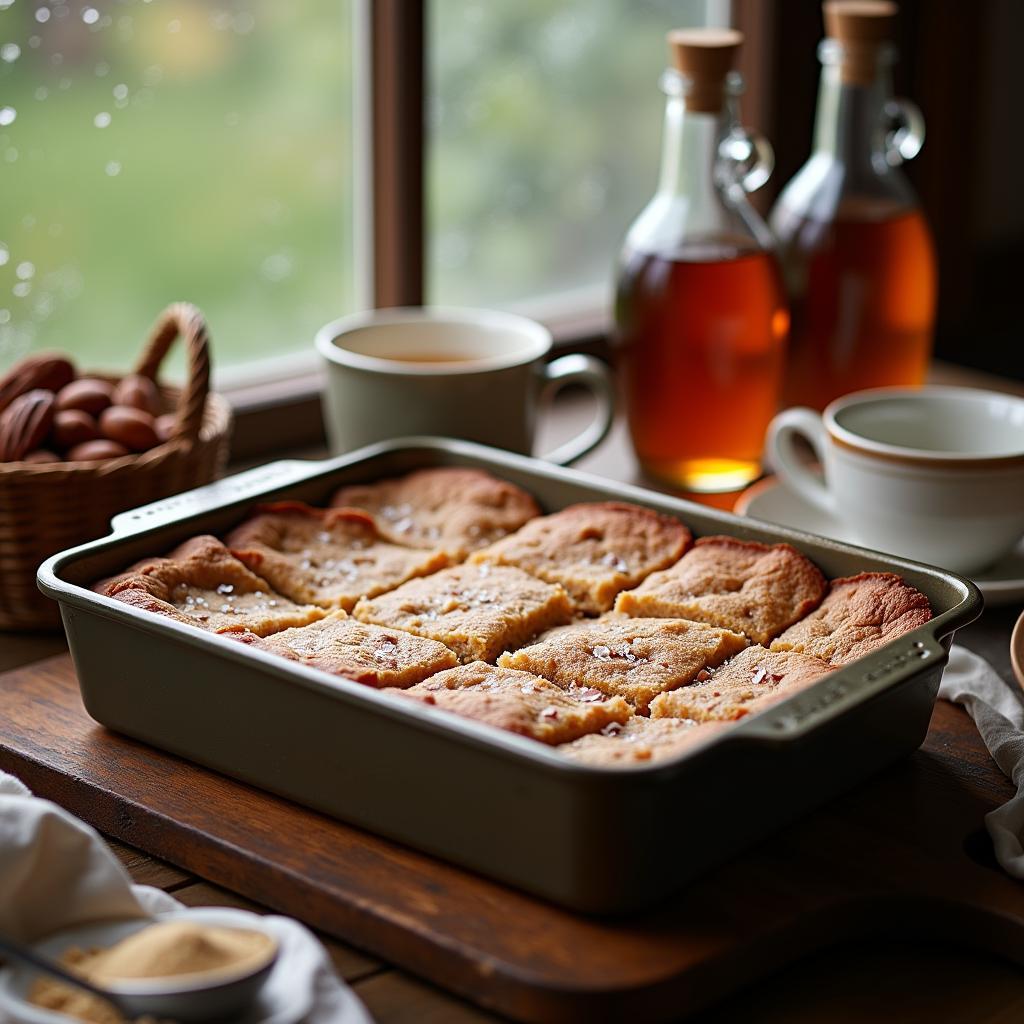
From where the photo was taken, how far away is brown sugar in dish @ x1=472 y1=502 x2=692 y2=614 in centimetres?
136

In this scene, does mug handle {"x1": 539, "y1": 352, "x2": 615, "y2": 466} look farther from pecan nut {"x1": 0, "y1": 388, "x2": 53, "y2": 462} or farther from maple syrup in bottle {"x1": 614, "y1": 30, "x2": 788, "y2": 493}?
pecan nut {"x1": 0, "y1": 388, "x2": 53, "y2": 462}

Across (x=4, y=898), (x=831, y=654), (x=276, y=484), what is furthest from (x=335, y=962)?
(x=276, y=484)

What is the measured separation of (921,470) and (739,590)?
0.26m

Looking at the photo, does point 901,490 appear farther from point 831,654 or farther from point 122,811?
point 122,811

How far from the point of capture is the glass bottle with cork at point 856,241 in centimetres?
183

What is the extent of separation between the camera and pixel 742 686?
1171 mm

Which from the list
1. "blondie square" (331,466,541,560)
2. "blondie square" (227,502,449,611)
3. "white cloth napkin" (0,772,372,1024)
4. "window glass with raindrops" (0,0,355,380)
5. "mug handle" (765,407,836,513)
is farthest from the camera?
"window glass with raindrops" (0,0,355,380)

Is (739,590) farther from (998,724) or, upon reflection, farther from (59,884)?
(59,884)

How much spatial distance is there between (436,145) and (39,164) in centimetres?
59

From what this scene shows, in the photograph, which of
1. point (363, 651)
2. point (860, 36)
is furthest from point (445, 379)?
point (860, 36)

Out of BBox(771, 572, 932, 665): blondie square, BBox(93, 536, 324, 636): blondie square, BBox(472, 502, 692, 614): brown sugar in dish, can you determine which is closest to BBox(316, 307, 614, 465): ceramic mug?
BBox(472, 502, 692, 614): brown sugar in dish

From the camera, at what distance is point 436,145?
2148 mm

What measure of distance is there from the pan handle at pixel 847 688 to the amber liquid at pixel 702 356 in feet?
2.09

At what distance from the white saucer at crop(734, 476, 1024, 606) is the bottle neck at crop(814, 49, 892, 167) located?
41 centimetres
